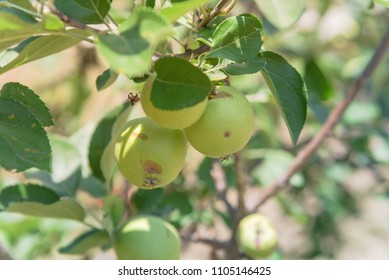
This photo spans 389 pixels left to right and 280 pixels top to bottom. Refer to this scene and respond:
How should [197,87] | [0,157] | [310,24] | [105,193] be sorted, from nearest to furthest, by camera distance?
[197,87], [0,157], [105,193], [310,24]

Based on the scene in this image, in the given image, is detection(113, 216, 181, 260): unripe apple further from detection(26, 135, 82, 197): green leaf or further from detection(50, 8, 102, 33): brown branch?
detection(50, 8, 102, 33): brown branch

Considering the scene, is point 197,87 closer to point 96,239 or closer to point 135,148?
point 135,148

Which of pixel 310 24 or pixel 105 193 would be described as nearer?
pixel 105 193

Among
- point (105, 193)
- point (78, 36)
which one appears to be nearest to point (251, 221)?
point (105, 193)

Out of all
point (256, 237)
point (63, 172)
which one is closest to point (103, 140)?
point (63, 172)

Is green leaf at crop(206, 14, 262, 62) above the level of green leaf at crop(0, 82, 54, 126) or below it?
above

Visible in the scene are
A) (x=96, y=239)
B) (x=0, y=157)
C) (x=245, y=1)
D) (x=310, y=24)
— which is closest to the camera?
(x=0, y=157)

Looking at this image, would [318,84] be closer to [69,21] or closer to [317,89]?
[317,89]

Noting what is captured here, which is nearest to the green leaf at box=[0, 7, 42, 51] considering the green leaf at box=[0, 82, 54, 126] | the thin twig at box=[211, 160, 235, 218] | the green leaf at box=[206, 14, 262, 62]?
the green leaf at box=[0, 82, 54, 126]
